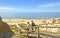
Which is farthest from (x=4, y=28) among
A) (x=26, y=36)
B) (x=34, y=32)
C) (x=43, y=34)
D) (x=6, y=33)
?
(x=26, y=36)

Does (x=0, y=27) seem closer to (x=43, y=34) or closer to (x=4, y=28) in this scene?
(x=4, y=28)

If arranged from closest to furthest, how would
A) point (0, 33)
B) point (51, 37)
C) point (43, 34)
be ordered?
point (0, 33), point (51, 37), point (43, 34)

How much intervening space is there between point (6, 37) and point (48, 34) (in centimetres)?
792

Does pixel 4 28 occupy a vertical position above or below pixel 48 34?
above

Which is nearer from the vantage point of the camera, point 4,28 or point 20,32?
point 4,28

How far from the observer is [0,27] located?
16.5 ft

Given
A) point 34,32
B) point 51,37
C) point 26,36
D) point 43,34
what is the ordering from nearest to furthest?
point 51,37, point 43,34, point 34,32, point 26,36

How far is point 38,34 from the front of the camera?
13.9 meters

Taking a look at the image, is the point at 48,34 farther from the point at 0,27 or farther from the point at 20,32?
the point at 0,27

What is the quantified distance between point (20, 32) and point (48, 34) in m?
4.80

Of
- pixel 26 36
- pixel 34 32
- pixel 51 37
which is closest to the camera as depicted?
pixel 51 37

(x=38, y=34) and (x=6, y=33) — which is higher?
(x=6, y=33)

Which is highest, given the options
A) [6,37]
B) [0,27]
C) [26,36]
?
[0,27]

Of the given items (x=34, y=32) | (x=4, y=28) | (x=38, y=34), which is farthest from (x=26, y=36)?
(x=4, y=28)
